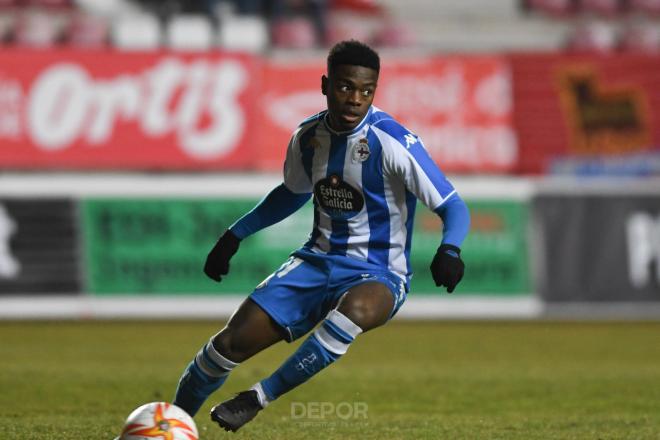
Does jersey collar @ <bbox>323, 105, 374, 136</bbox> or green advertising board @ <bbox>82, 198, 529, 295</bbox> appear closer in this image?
jersey collar @ <bbox>323, 105, 374, 136</bbox>

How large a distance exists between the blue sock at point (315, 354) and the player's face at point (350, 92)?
36.1 inches

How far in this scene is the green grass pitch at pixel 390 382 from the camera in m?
6.96

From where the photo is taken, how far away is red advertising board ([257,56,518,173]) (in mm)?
16625

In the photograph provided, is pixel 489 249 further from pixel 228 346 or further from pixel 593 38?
pixel 228 346

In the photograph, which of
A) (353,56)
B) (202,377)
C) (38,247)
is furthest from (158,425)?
(38,247)

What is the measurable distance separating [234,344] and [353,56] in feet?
4.74

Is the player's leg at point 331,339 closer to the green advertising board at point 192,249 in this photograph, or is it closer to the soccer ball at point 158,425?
the soccer ball at point 158,425

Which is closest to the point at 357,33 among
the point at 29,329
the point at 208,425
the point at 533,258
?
the point at 533,258

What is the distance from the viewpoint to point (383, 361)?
11.4m

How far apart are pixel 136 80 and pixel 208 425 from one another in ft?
32.6

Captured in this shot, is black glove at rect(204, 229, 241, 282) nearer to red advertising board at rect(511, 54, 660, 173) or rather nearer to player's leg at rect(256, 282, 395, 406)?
player's leg at rect(256, 282, 395, 406)

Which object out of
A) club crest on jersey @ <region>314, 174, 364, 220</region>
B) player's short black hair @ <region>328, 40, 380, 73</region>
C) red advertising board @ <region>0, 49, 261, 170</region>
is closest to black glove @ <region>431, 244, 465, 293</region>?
club crest on jersey @ <region>314, 174, 364, 220</region>

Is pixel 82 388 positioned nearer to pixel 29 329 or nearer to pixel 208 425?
pixel 208 425

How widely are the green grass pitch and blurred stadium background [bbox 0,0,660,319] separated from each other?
526 mm
